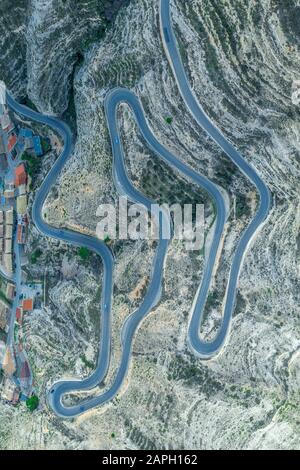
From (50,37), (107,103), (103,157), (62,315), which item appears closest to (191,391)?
(62,315)

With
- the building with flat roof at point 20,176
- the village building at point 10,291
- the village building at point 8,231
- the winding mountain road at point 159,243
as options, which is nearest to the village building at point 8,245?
the village building at point 8,231

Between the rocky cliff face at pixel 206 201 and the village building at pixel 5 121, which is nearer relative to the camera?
the rocky cliff face at pixel 206 201

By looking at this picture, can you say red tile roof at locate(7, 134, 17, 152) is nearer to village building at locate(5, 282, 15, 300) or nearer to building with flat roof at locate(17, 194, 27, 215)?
building with flat roof at locate(17, 194, 27, 215)

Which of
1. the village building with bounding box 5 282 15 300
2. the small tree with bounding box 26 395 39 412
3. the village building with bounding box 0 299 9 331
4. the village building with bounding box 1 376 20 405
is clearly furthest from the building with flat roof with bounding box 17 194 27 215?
the small tree with bounding box 26 395 39 412

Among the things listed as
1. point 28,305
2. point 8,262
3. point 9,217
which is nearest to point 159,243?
point 28,305

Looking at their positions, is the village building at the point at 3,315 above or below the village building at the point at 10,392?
above

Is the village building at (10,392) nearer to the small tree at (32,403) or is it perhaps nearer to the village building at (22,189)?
the small tree at (32,403)
